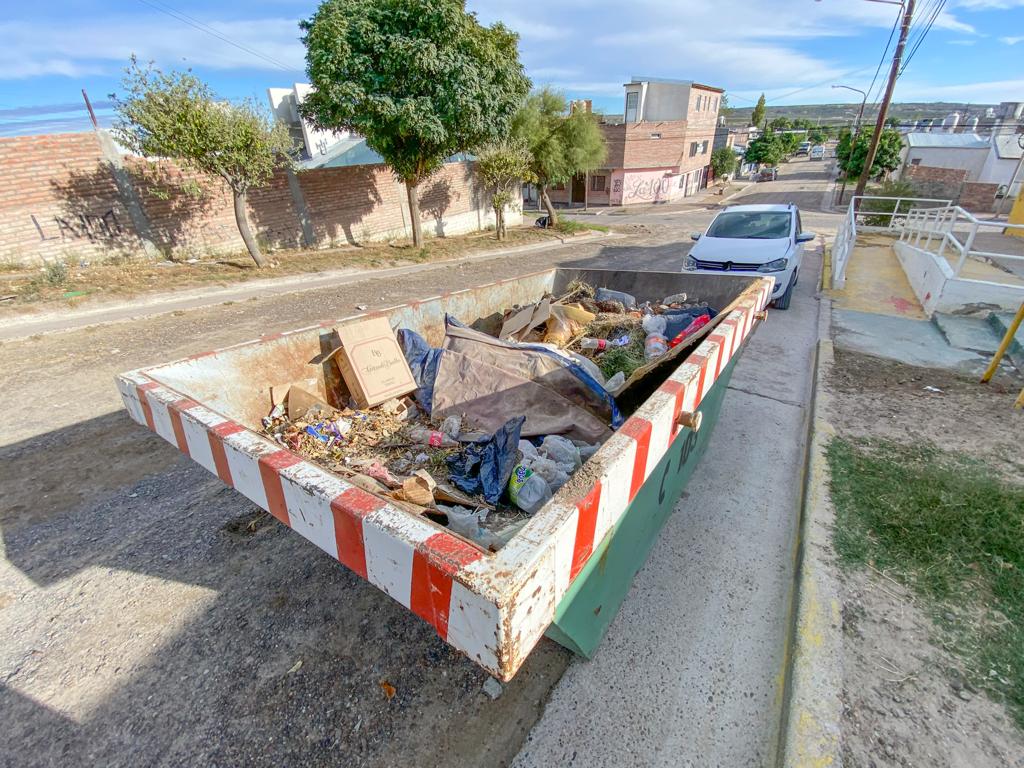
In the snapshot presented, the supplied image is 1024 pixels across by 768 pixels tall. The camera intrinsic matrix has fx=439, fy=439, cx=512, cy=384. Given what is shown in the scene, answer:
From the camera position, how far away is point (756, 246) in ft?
25.1

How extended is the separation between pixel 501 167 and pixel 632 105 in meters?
21.8

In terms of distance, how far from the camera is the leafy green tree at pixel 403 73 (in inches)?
408

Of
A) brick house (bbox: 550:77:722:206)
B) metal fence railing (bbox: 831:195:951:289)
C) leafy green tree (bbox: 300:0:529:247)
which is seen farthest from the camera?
brick house (bbox: 550:77:722:206)

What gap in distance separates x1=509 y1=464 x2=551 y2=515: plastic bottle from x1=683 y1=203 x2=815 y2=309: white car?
6397 millimetres

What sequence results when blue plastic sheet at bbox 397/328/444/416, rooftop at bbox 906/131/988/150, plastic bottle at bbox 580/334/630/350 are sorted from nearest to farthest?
1. blue plastic sheet at bbox 397/328/444/416
2. plastic bottle at bbox 580/334/630/350
3. rooftop at bbox 906/131/988/150

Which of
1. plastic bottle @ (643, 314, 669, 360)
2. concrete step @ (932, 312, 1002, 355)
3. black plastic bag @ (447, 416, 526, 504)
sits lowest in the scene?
concrete step @ (932, 312, 1002, 355)

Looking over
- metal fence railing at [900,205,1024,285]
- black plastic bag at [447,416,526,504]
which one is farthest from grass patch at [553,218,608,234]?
black plastic bag at [447,416,526,504]

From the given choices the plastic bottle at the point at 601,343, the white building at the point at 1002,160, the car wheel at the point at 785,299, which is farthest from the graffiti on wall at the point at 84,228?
the white building at the point at 1002,160

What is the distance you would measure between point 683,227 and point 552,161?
6947 mm

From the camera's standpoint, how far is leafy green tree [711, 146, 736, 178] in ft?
153

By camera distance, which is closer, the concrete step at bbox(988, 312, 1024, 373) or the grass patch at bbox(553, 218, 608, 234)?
the concrete step at bbox(988, 312, 1024, 373)

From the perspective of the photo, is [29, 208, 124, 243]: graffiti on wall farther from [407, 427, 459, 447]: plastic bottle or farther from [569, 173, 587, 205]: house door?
[569, 173, 587, 205]: house door

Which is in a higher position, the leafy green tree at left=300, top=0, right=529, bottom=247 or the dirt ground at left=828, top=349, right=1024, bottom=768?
the leafy green tree at left=300, top=0, right=529, bottom=247

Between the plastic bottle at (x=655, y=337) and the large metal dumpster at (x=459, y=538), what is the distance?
1.07ft
